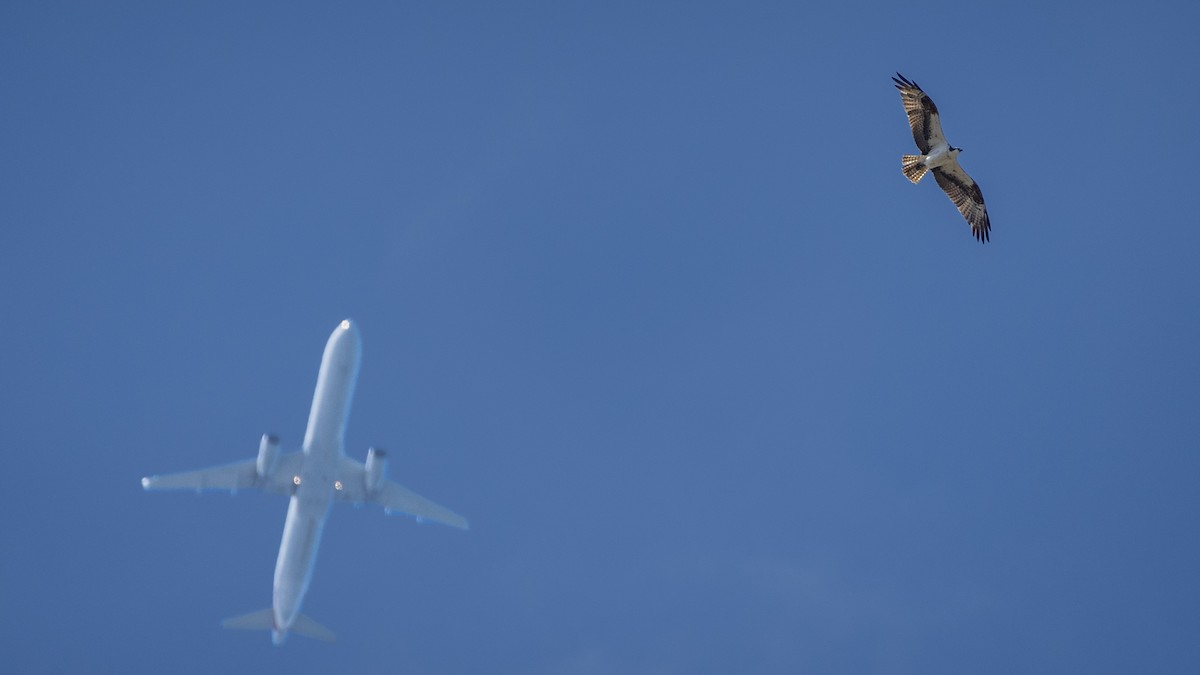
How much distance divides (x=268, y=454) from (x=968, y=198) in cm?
3853

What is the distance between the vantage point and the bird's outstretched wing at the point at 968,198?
80250 mm

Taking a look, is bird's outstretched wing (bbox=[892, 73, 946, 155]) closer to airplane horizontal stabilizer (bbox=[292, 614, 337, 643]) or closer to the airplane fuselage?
the airplane fuselage

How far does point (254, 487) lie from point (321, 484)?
13.2ft

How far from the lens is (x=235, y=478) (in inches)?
3511

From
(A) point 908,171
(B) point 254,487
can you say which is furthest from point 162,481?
(A) point 908,171

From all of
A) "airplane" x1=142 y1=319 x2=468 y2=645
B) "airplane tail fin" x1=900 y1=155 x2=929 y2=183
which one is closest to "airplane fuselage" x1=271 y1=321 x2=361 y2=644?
"airplane" x1=142 y1=319 x2=468 y2=645

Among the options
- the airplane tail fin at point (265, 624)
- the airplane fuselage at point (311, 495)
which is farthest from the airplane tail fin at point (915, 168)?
the airplane tail fin at point (265, 624)

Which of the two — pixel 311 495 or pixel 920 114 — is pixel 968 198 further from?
pixel 311 495

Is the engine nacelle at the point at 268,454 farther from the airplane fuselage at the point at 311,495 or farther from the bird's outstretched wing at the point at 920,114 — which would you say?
the bird's outstretched wing at the point at 920,114

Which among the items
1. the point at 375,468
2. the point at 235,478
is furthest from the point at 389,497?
the point at 235,478

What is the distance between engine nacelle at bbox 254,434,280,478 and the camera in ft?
285

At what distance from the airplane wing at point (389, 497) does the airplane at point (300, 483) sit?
0.05 m

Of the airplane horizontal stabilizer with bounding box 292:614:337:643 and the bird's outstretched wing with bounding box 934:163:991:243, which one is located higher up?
the bird's outstretched wing with bounding box 934:163:991:243

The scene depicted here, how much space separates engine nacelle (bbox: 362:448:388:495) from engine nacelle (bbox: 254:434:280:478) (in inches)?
192
